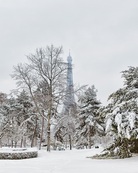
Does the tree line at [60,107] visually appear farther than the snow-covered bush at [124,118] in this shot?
Yes

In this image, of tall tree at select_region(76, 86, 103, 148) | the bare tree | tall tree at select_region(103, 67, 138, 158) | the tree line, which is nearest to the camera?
tall tree at select_region(103, 67, 138, 158)

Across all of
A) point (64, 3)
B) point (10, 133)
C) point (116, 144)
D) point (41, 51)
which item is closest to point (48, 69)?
point (41, 51)

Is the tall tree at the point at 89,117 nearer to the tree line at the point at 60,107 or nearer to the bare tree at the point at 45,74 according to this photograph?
the tree line at the point at 60,107

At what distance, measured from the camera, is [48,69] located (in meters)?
20.9

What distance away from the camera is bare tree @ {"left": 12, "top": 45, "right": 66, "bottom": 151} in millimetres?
20844

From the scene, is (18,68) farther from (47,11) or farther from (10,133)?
(10,133)

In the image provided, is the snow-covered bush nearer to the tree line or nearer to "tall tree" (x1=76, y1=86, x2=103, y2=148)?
the tree line

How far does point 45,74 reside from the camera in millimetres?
20828

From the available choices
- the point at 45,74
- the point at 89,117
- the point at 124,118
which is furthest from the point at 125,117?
the point at 89,117

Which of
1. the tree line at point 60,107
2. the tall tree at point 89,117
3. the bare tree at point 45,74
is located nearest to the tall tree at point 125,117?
the tree line at point 60,107

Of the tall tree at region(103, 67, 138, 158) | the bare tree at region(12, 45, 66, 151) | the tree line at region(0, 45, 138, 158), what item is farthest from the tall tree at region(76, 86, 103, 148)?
the tall tree at region(103, 67, 138, 158)

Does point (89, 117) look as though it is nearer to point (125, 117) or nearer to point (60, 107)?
point (60, 107)

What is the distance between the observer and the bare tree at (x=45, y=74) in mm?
20844

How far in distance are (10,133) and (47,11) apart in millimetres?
19966
